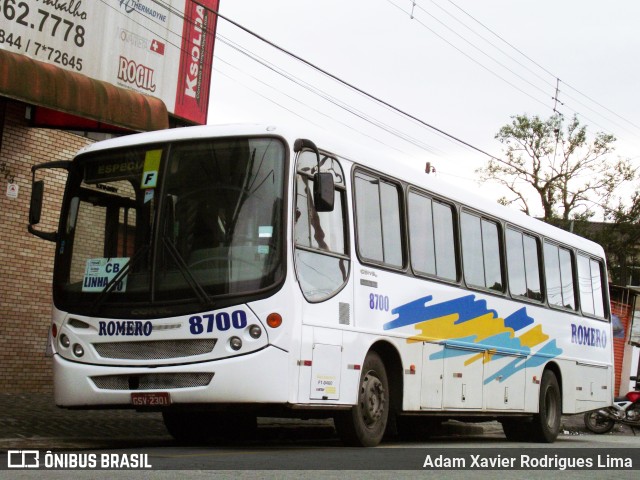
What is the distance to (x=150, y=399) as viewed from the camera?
33.9ft

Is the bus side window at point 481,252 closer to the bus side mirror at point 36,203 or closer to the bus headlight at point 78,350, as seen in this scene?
the bus headlight at point 78,350

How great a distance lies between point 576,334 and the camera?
1811 cm

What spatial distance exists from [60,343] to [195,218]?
1.90 metres

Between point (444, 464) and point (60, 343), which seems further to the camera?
point (60, 343)

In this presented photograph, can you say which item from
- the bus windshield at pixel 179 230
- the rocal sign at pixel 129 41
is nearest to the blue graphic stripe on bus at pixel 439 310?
the bus windshield at pixel 179 230

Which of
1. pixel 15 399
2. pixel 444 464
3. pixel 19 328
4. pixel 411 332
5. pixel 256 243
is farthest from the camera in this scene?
pixel 19 328

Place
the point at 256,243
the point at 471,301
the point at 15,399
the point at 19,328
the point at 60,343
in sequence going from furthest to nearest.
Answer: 1. the point at 19,328
2. the point at 15,399
3. the point at 471,301
4. the point at 60,343
5. the point at 256,243

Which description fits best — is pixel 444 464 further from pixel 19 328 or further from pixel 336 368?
pixel 19 328

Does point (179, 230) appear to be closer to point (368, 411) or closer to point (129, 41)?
point (368, 411)

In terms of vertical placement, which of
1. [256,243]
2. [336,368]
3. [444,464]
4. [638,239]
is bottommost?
[444,464]

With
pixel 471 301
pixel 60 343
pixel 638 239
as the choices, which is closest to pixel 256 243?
pixel 60 343

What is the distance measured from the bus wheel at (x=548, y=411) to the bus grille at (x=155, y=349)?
772 centimetres

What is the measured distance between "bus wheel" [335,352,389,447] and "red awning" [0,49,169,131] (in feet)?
21.1

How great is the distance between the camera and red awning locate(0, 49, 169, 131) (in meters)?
15.1
